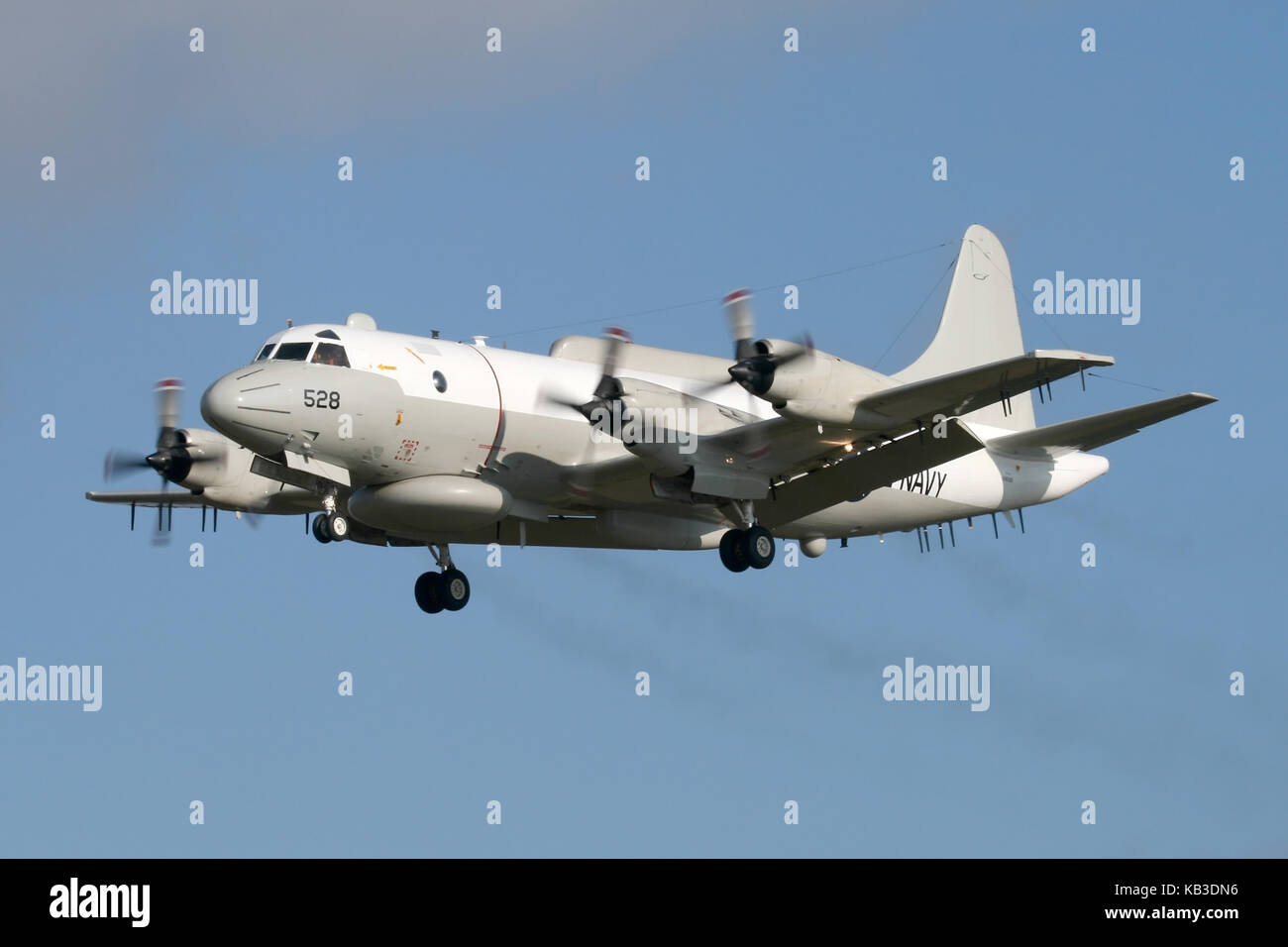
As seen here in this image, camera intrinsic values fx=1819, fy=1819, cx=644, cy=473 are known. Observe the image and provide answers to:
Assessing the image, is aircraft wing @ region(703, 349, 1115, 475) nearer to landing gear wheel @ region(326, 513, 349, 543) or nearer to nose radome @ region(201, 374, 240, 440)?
landing gear wheel @ region(326, 513, 349, 543)

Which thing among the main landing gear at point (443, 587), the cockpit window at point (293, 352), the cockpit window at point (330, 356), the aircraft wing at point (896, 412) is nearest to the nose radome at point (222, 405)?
the cockpit window at point (293, 352)

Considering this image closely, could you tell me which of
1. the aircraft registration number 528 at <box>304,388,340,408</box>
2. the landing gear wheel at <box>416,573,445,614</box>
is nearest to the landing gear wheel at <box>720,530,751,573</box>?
the landing gear wheel at <box>416,573,445,614</box>

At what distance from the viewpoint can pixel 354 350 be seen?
26.1m

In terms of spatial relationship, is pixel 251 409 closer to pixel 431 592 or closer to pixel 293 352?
pixel 293 352

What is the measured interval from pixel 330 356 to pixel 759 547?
7.12 m

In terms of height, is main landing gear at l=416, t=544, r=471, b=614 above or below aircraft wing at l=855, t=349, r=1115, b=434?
below

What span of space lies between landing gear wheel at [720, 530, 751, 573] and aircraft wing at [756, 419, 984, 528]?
4.50 ft

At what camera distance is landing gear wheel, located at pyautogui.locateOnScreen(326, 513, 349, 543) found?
26.9 m

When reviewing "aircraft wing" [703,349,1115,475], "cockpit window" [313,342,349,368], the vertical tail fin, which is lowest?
"aircraft wing" [703,349,1115,475]

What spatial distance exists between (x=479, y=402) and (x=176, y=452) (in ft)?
18.0

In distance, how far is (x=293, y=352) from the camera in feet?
85.1

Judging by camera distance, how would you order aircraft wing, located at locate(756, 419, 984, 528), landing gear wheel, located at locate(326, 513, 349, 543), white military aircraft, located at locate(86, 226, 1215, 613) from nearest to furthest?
white military aircraft, located at locate(86, 226, 1215, 613) < landing gear wheel, located at locate(326, 513, 349, 543) < aircraft wing, located at locate(756, 419, 984, 528)

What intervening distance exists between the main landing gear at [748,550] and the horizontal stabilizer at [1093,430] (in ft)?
16.9

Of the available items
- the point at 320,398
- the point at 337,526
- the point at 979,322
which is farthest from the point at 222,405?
the point at 979,322
